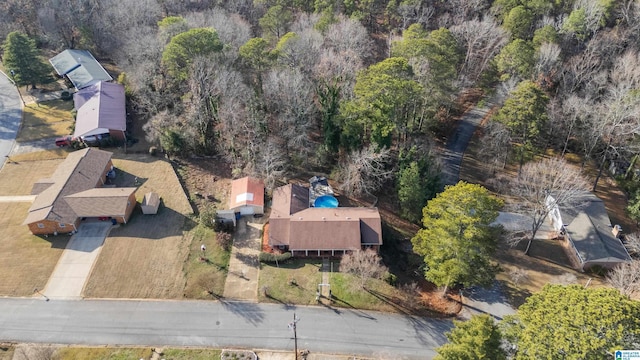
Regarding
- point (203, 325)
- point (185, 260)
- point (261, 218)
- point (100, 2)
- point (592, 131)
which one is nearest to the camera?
point (203, 325)

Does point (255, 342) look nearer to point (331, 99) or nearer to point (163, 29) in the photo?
point (331, 99)

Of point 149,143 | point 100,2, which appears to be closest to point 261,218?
point 149,143

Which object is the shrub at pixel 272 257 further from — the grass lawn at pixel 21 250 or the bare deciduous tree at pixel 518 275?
the bare deciduous tree at pixel 518 275

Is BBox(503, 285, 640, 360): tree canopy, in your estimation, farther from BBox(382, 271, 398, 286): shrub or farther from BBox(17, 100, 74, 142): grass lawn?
BBox(17, 100, 74, 142): grass lawn

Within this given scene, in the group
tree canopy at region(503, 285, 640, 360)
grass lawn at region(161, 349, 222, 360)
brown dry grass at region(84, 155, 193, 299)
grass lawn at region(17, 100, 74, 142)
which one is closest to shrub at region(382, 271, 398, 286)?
tree canopy at region(503, 285, 640, 360)

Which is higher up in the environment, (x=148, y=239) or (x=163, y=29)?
(x=163, y=29)

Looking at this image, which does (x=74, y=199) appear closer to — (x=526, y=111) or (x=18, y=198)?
(x=18, y=198)
